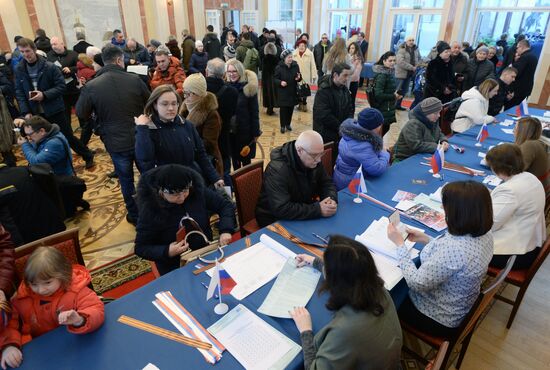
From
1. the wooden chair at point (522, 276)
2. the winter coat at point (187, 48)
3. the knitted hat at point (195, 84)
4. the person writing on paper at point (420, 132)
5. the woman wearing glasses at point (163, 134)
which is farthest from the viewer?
the winter coat at point (187, 48)

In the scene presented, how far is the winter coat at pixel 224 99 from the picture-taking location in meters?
3.67

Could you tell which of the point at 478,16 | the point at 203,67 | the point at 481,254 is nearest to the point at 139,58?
the point at 203,67

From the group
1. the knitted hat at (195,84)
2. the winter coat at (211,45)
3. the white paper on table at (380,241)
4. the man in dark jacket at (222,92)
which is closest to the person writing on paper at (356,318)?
the white paper on table at (380,241)

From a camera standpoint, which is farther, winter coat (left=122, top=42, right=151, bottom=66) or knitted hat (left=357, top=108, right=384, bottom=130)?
winter coat (left=122, top=42, right=151, bottom=66)

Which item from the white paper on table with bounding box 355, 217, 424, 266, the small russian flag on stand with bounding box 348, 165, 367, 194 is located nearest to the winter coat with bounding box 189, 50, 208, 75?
the small russian flag on stand with bounding box 348, 165, 367, 194

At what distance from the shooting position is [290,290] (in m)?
1.76

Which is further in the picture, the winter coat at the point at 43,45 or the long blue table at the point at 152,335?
the winter coat at the point at 43,45

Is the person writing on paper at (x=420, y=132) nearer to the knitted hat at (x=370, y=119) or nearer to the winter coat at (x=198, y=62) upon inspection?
the knitted hat at (x=370, y=119)

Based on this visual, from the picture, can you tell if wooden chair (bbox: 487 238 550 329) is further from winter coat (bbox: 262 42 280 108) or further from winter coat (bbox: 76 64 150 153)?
winter coat (bbox: 262 42 280 108)

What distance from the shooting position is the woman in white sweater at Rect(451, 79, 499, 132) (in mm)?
4547

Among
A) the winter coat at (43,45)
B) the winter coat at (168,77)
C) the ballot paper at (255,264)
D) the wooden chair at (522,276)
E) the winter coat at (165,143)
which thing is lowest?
the wooden chair at (522,276)

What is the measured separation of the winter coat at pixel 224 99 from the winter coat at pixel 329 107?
0.98m

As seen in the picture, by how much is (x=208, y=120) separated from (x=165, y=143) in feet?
2.37

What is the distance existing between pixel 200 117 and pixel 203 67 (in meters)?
5.32
